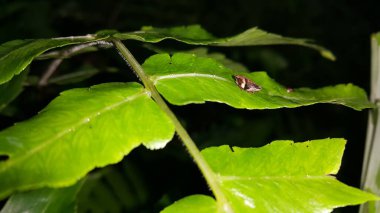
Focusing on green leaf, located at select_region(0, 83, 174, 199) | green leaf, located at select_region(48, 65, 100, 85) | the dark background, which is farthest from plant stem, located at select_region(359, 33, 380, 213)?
green leaf, located at select_region(48, 65, 100, 85)

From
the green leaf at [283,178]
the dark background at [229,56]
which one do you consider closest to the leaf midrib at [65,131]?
the green leaf at [283,178]

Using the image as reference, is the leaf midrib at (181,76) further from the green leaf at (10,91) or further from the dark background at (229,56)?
the dark background at (229,56)

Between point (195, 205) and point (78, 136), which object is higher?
point (78, 136)

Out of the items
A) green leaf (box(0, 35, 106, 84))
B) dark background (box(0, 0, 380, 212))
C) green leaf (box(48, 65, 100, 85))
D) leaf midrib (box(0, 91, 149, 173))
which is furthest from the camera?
dark background (box(0, 0, 380, 212))

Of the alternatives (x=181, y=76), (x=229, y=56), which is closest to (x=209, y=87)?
(x=181, y=76)

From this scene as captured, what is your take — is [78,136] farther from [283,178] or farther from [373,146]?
[373,146]

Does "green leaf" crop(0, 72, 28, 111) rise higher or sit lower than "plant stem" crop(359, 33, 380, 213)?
higher

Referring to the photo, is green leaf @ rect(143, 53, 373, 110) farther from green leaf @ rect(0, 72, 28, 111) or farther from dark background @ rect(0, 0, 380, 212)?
dark background @ rect(0, 0, 380, 212)
